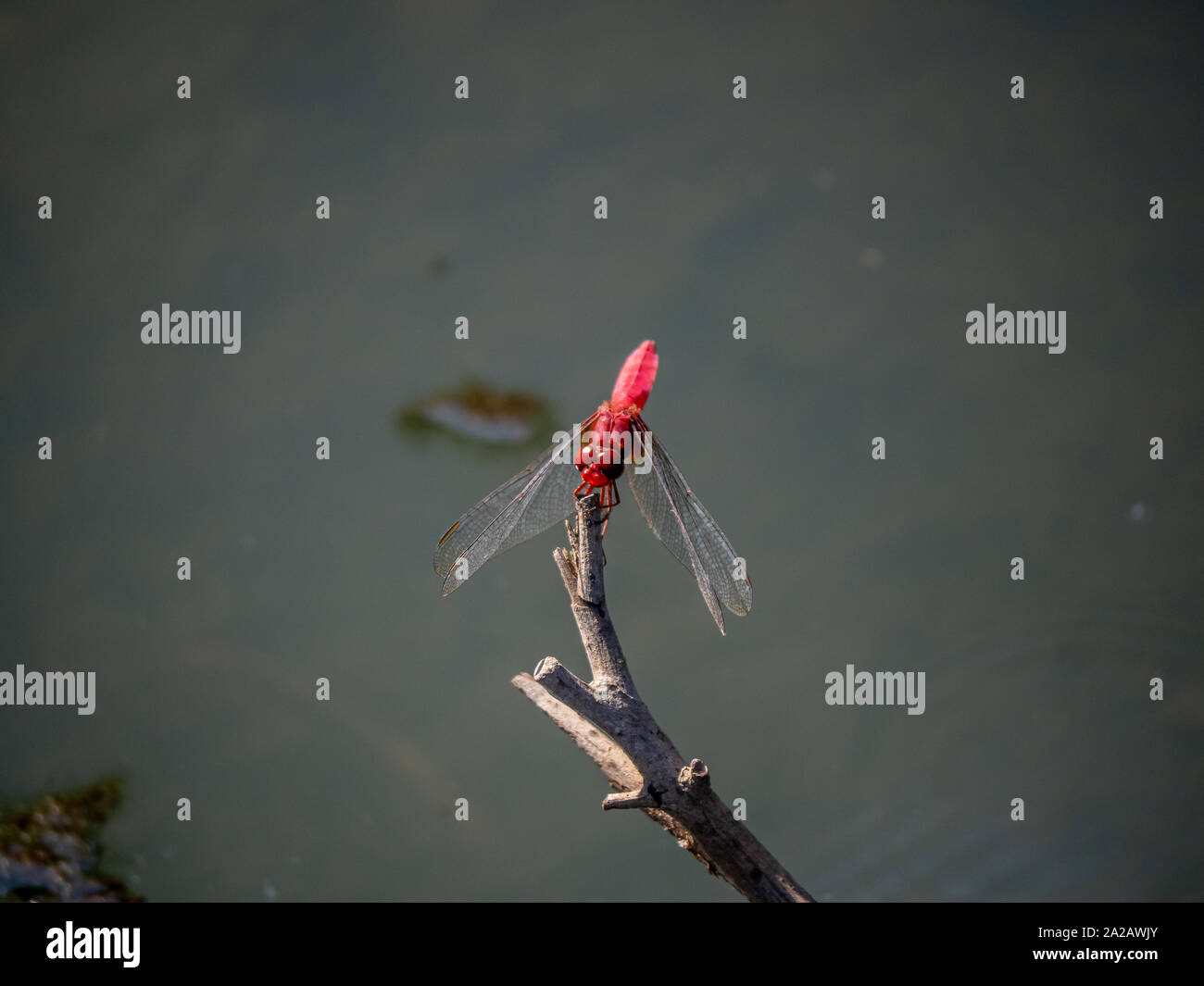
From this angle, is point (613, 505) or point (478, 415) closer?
point (613, 505)

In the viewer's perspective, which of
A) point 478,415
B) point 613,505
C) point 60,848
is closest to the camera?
point 613,505

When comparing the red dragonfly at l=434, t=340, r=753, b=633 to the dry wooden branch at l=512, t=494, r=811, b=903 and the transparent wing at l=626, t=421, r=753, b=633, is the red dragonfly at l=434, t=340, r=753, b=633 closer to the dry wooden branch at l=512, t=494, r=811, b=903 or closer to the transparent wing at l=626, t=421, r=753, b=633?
the transparent wing at l=626, t=421, r=753, b=633

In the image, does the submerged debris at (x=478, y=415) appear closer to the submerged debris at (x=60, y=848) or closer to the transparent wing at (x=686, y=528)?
the transparent wing at (x=686, y=528)

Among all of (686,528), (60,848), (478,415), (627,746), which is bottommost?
(60,848)

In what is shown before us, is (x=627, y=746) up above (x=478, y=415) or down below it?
below

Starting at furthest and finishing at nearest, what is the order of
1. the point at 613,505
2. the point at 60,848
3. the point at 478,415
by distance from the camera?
1. the point at 478,415
2. the point at 60,848
3. the point at 613,505

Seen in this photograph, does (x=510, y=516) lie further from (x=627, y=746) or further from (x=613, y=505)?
(x=627, y=746)

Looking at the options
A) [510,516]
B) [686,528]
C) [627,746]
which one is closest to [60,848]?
[510,516]
